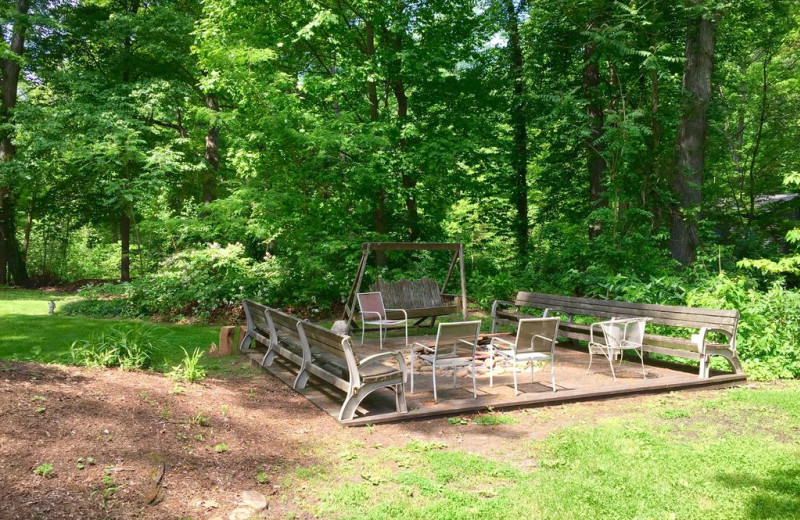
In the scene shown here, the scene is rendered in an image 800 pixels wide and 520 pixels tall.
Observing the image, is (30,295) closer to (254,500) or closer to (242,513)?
(254,500)

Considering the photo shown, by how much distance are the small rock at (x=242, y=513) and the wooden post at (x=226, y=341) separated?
534 cm

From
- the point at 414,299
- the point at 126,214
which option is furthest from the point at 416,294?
the point at 126,214

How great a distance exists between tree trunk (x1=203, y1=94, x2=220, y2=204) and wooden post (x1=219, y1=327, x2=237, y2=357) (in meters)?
10.1

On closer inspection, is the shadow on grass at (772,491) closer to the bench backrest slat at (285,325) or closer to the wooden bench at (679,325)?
the wooden bench at (679,325)

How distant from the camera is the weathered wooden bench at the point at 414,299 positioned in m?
9.66

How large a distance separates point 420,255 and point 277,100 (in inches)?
214

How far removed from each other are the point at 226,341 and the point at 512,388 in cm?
464

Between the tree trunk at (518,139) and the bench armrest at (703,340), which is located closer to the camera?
the bench armrest at (703,340)

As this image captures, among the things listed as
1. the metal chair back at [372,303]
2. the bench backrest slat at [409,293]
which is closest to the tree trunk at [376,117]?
the bench backrest slat at [409,293]

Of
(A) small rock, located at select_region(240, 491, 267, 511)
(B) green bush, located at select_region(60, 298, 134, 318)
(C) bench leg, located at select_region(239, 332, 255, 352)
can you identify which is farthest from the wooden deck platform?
(B) green bush, located at select_region(60, 298, 134, 318)

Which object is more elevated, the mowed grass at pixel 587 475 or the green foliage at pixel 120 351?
the green foliage at pixel 120 351

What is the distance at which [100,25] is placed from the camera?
16469 millimetres

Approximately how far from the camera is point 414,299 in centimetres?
1019

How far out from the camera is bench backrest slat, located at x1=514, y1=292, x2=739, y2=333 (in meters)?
6.58
